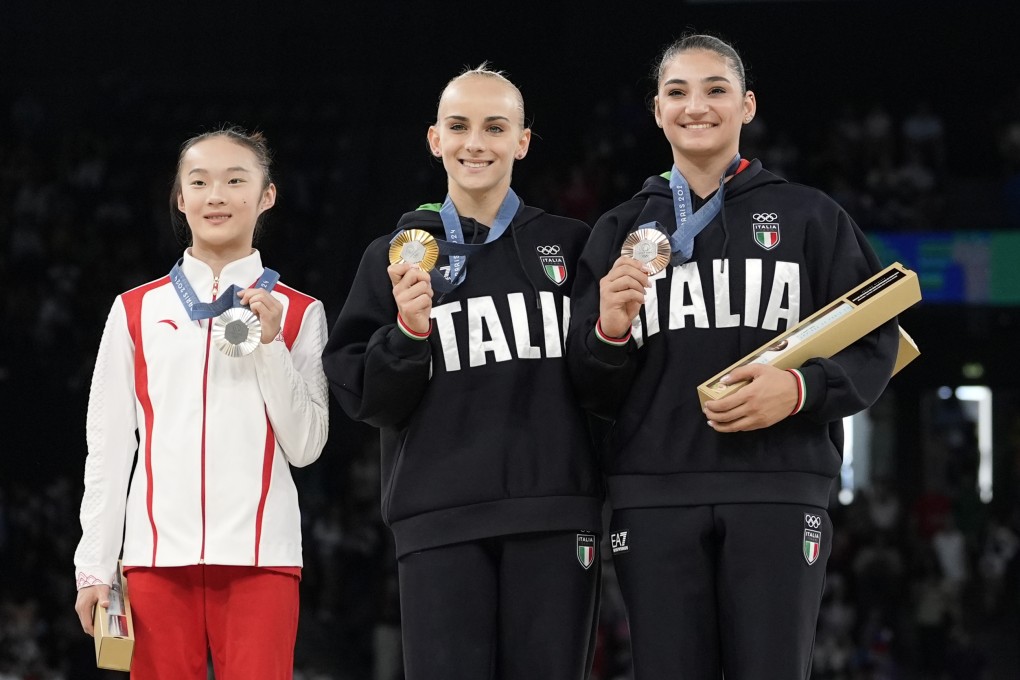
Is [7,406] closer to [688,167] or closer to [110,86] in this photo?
[110,86]

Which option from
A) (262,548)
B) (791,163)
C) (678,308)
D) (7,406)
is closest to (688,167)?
(678,308)

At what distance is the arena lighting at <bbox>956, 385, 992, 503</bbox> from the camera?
12930mm

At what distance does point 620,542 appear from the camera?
295 centimetres

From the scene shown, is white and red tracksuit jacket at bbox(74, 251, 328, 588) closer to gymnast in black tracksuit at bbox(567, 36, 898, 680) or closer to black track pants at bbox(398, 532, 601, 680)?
black track pants at bbox(398, 532, 601, 680)

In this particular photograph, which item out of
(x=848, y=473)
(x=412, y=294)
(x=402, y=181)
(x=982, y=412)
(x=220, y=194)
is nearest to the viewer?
(x=412, y=294)

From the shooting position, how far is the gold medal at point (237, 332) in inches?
120

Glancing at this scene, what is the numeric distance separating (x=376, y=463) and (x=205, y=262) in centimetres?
807

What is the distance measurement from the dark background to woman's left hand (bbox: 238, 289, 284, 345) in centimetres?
700

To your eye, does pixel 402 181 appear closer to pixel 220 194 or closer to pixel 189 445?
Result: pixel 220 194

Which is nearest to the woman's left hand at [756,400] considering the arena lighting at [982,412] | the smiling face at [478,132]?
the smiling face at [478,132]

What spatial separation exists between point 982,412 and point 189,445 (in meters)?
11.3

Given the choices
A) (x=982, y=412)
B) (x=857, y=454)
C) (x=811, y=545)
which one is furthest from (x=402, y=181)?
(x=811, y=545)

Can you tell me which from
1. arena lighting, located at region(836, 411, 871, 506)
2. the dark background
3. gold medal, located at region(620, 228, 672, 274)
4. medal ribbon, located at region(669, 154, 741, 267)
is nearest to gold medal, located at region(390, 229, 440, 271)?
gold medal, located at region(620, 228, 672, 274)

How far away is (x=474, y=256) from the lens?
3.17 metres
